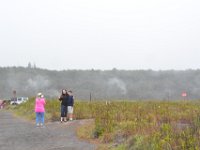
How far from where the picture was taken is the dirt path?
16.7 m

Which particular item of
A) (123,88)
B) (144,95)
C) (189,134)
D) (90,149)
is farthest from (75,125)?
(123,88)

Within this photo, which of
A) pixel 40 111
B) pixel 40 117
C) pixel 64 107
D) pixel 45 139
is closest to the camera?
pixel 45 139

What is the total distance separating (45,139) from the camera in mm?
18750

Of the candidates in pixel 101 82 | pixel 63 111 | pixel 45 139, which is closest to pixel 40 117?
pixel 63 111

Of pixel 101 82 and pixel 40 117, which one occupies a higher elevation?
pixel 101 82

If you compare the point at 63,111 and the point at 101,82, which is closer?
the point at 63,111

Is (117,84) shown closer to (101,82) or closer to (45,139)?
(101,82)

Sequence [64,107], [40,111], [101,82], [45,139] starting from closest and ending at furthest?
1. [45,139]
2. [40,111]
3. [64,107]
4. [101,82]

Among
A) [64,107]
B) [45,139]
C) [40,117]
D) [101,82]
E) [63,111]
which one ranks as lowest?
[45,139]

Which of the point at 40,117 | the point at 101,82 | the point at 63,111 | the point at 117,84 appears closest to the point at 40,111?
the point at 40,117

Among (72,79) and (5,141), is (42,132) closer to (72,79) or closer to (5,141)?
(5,141)

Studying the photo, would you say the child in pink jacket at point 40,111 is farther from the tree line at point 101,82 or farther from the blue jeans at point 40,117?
the tree line at point 101,82

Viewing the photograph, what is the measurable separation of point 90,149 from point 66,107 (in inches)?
394

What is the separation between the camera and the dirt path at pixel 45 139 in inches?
658
